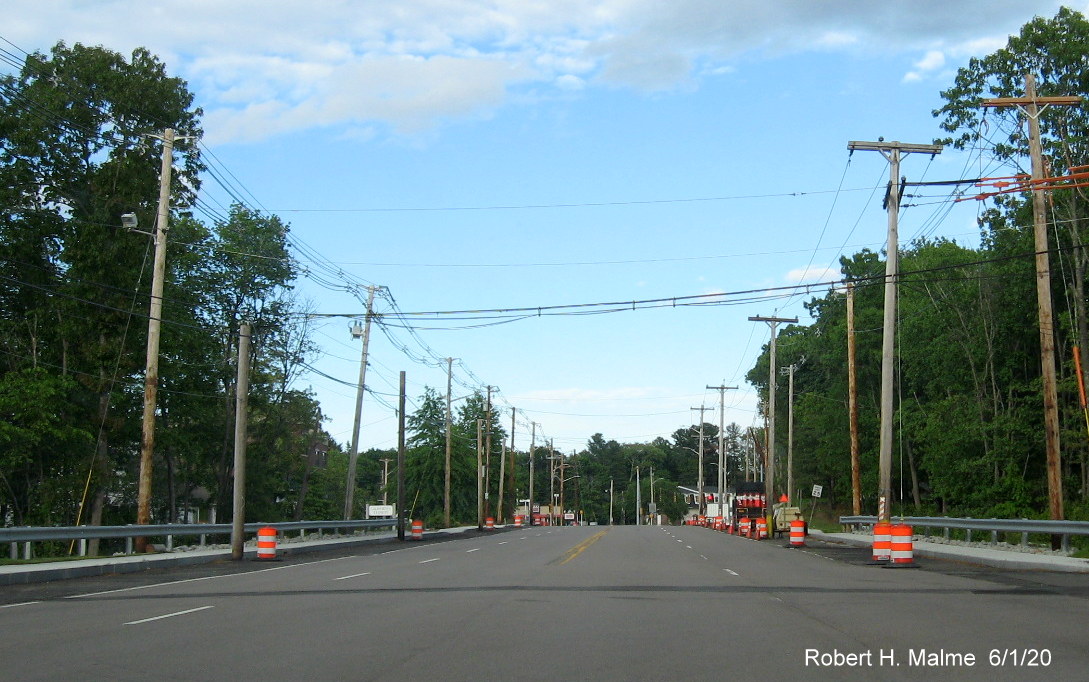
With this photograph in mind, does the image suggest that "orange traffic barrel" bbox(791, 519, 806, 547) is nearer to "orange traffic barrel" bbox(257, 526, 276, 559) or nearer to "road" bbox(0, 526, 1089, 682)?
"road" bbox(0, 526, 1089, 682)

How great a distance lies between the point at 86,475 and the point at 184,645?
1426 inches

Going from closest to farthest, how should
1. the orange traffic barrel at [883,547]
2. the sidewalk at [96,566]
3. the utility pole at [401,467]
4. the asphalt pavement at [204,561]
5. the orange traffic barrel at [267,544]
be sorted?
the sidewalk at [96,566] < the asphalt pavement at [204,561] < the orange traffic barrel at [883,547] < the orange traffic barrel at [267,544] < the utility pole at [401,467]

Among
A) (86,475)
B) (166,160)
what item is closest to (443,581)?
(166,160)

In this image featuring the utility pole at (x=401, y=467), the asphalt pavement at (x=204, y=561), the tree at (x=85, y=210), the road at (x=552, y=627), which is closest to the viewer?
the road at (x=552, y=627)

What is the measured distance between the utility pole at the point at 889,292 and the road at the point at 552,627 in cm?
912

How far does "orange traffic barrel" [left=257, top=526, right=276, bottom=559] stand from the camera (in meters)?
29.8

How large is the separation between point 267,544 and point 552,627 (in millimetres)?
19780

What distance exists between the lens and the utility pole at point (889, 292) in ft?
100.0

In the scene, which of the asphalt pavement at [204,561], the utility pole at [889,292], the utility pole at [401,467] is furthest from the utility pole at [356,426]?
the utility pole at [889,292]

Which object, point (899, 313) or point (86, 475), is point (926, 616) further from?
point (899, 313)

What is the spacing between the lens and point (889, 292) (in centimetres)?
3064

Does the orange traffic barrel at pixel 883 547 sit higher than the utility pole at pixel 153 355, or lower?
lower

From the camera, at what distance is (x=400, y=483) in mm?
50625

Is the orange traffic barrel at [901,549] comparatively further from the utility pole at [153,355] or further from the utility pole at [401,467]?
the utility pole at [401,467]
